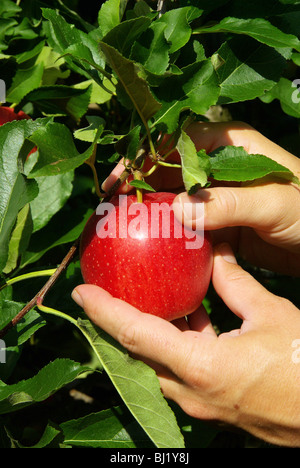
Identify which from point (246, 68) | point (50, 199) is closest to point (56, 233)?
point (50, 199)

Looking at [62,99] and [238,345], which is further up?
[62,99]

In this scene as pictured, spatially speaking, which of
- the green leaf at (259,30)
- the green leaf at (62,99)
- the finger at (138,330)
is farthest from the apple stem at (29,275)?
the green leaf at (259,30)

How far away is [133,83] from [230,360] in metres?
0.51

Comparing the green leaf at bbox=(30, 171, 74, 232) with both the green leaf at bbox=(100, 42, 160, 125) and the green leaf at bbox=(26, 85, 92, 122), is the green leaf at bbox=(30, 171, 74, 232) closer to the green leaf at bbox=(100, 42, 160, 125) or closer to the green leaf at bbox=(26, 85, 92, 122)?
the green leaf at bbox=(26, 85, 92, 122)

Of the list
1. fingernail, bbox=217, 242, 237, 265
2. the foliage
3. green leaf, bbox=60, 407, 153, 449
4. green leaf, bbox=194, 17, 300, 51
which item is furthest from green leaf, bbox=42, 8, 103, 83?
green leaf, bbox=60, 407, 153, 449

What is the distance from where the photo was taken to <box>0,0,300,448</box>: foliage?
2.87ft

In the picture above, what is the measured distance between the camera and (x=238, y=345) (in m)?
0.99

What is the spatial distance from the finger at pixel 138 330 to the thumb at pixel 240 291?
0.14 m

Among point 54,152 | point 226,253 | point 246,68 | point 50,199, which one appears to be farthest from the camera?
point 50,199

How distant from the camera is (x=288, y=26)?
1.03 meters

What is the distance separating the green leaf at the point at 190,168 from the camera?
2.72 ft

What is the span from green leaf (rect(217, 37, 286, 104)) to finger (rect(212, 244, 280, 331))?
331mm

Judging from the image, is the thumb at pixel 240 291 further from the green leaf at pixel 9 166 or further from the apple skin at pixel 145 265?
the green leaf at pixel 9 166

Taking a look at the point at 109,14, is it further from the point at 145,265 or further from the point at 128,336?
the point at 128,336
